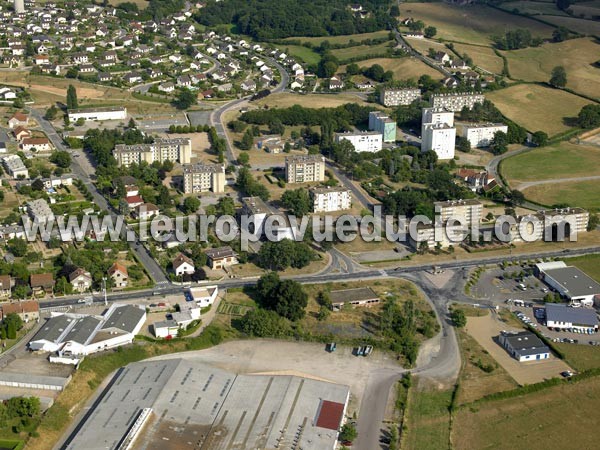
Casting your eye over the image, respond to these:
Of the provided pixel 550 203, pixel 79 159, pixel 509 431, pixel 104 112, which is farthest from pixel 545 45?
pixel 509 431

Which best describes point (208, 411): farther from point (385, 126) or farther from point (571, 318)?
point (385, 126)

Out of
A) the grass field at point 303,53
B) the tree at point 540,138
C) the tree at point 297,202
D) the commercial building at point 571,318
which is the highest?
the commercial building at point 571,318

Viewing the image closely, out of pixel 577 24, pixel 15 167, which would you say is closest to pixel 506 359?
pixel 15 167

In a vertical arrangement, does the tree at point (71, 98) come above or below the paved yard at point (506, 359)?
below

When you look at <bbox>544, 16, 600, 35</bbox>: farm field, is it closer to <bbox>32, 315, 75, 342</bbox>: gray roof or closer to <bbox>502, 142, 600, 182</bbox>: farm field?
<bbox>502, 142, 600, 182</bbox>: farm field

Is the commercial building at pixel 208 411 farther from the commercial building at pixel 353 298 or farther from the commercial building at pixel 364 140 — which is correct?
the commercial building at pixel 364 140

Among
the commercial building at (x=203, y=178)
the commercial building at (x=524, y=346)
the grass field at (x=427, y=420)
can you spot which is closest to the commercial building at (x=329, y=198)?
the commercial building at (x=203, y=178)

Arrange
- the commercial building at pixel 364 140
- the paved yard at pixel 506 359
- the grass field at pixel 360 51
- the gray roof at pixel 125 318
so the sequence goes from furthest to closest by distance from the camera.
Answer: the grass field at pixel 360 51 → the commercial building at pixel 364 140 → the gray roof at pixel 125 318 → the paved yard at pixel 506 359

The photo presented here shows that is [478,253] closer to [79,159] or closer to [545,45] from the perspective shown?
[79,159]
